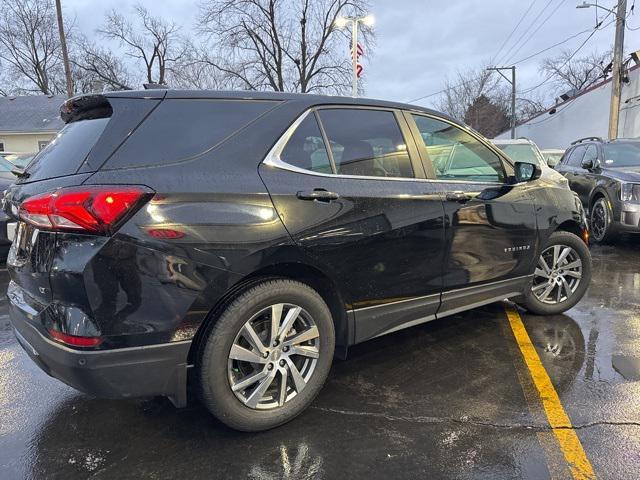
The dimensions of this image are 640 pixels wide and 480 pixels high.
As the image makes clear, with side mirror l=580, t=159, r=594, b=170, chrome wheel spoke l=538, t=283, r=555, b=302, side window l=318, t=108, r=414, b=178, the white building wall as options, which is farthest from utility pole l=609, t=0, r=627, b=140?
side window l=318, t=108, r=414, b=178

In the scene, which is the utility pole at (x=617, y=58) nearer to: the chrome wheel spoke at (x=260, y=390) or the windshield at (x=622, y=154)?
the windshield at (x=622, y=154)

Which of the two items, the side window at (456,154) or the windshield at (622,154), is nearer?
the side window at (456,154)

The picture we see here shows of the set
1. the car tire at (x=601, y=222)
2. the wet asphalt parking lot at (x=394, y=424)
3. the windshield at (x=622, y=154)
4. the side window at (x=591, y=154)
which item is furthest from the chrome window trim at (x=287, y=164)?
the side window at (x=591, y=154)

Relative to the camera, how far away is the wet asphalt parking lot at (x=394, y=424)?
2.48 meters

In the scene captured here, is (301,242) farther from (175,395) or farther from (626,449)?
(626,449)

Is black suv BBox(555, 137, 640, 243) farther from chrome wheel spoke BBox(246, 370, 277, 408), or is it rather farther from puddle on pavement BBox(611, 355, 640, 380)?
chrome wheel spoke BBox(246, 370, 277, 408)

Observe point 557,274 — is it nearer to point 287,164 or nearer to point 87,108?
point 287,164

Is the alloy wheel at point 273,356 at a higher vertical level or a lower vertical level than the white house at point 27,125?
lower

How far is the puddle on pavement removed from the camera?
3.43 m

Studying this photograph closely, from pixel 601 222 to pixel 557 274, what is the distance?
4632mm

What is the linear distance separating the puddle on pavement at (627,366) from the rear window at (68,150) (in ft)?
12.1

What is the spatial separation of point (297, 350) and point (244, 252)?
684mm

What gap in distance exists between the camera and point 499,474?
7.91ft

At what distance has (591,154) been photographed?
931 centimetres
